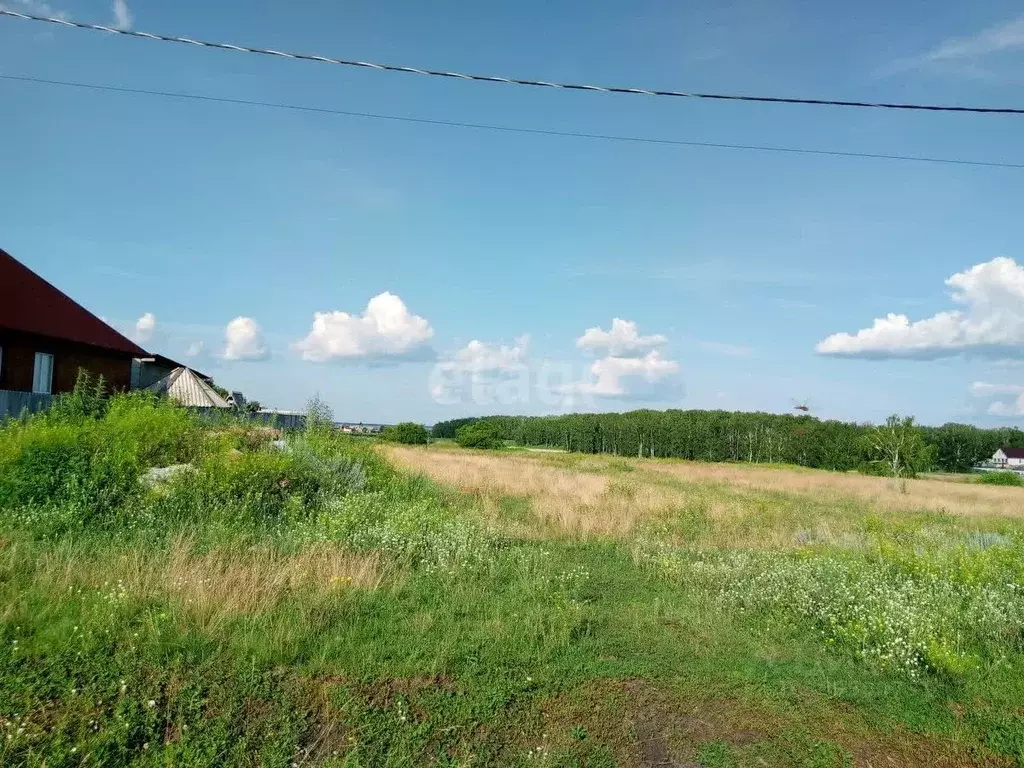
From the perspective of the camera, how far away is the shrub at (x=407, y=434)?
63.2 m

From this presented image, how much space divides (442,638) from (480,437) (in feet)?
212

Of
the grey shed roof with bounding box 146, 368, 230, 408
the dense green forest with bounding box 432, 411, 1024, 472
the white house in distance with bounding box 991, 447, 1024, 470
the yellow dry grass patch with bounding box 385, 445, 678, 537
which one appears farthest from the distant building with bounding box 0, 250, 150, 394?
the white house in distance with bounding box 991, 447, 1024, 470

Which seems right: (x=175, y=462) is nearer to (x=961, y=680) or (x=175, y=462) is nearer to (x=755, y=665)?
(x=755, y=665)

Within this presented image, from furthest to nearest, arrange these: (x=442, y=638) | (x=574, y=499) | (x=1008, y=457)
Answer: (x=1008, y=457)
(x=574, y=499)
(x=442, y=638)

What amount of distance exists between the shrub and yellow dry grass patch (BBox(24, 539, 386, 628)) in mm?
56111

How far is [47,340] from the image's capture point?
2067 centimetres

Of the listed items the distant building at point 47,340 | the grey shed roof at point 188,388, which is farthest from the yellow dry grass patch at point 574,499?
the grey shed roof at point 188,388

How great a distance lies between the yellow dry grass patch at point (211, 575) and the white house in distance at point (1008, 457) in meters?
114

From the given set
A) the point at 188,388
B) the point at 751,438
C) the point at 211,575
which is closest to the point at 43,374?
the point at 188,388

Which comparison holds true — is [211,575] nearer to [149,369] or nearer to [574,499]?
[574,499]

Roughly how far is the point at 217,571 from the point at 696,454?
8935cm

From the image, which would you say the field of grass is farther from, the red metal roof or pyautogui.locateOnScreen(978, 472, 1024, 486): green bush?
pyautogui.locateOnScreen(978, 472, 1024, 486): green bush

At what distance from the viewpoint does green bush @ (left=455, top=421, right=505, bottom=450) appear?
6956 cm

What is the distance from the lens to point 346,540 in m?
8.02
